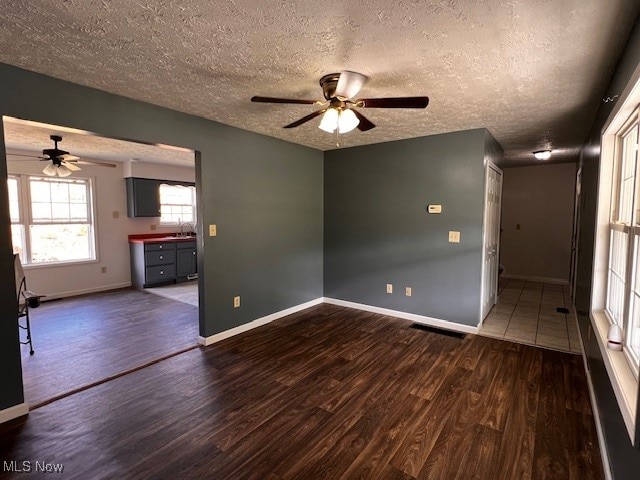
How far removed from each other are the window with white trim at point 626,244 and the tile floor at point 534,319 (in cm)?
139

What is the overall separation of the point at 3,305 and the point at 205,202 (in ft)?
5.57

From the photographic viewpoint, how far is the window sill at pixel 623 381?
4.34 feet

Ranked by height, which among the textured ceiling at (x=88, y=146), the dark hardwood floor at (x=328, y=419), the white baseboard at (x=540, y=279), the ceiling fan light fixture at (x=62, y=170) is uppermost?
the textured ceiling at (x=88, y=146)

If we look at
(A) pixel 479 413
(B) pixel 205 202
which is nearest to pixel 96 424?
(B) pixel 205 202

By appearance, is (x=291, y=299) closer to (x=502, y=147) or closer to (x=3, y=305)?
(x=3, y=305)

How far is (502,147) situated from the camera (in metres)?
4.55

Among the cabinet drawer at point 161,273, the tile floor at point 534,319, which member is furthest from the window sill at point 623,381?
the cabinet drawer at point 161,273

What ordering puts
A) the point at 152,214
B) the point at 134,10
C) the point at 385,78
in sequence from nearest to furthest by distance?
1. the point at 134,10
2. the point at 385,78
3. the point at 152,214

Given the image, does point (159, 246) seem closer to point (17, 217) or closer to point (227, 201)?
point (17, 217)

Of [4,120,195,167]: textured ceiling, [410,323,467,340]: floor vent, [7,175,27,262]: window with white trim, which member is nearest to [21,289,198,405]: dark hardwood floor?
[7,175,27,262]: window with white trim

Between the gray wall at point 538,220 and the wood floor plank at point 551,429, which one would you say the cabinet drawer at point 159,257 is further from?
the gray wall at point 538,220

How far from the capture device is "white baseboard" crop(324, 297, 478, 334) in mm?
3790

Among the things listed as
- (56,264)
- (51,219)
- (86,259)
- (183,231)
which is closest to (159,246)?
(183,231)

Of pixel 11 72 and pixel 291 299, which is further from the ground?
pixel 11 72
